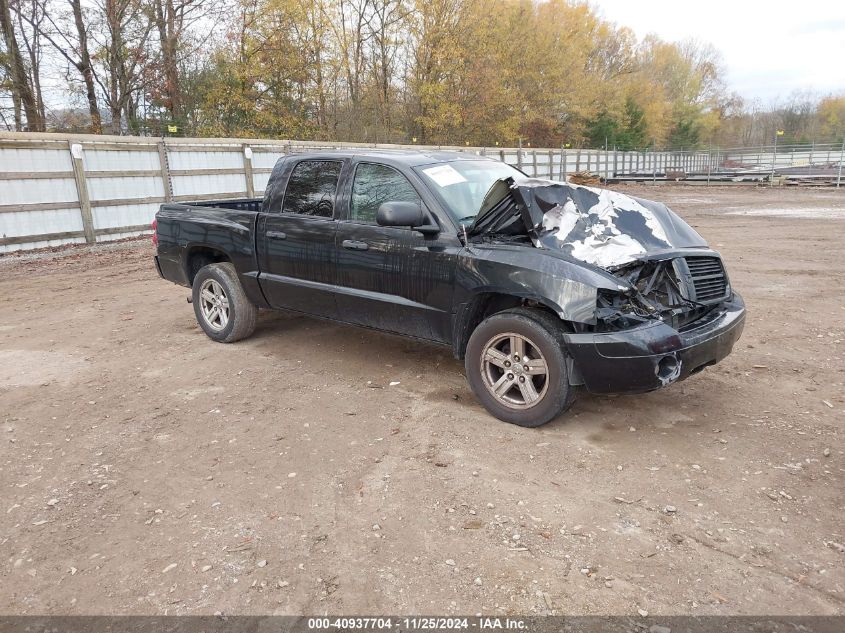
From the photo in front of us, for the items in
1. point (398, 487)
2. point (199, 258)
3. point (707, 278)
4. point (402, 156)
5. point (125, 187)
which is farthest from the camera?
point (125, 187)

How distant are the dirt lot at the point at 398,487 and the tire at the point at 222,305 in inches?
7.5

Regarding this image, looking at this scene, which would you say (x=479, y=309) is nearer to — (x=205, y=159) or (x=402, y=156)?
(x=402, y=156)

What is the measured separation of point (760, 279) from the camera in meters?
8.52

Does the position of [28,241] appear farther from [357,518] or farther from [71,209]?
[357,518]

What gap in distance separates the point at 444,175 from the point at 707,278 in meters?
2.06

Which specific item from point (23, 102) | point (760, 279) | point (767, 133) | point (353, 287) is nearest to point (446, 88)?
point (23, 102)

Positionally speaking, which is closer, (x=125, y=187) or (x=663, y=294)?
(x=663, y=294)

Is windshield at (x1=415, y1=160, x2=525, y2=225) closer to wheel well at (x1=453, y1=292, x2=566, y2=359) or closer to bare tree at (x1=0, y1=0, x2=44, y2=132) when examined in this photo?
wheel well at (x1=453, y1=292, x2=566, y2=359)

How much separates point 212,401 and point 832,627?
4010 mm

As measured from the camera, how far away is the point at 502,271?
398cm

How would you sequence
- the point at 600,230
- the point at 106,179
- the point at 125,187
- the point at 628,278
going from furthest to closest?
the point at 125,187 → the point at 106,179 → the point at 600,230 → the point at 628,278

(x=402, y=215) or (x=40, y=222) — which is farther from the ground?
(x=402, y=215)

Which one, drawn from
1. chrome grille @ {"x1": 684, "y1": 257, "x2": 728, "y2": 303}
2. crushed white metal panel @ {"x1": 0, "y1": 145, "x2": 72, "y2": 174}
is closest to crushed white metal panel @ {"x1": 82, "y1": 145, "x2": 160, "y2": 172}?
crushed white metal panel @ {"x1": 0, "y1": 145, "x2": 72, "y2": 174}

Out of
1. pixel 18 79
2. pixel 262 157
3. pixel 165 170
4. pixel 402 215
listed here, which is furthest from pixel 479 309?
pixel 18 79
